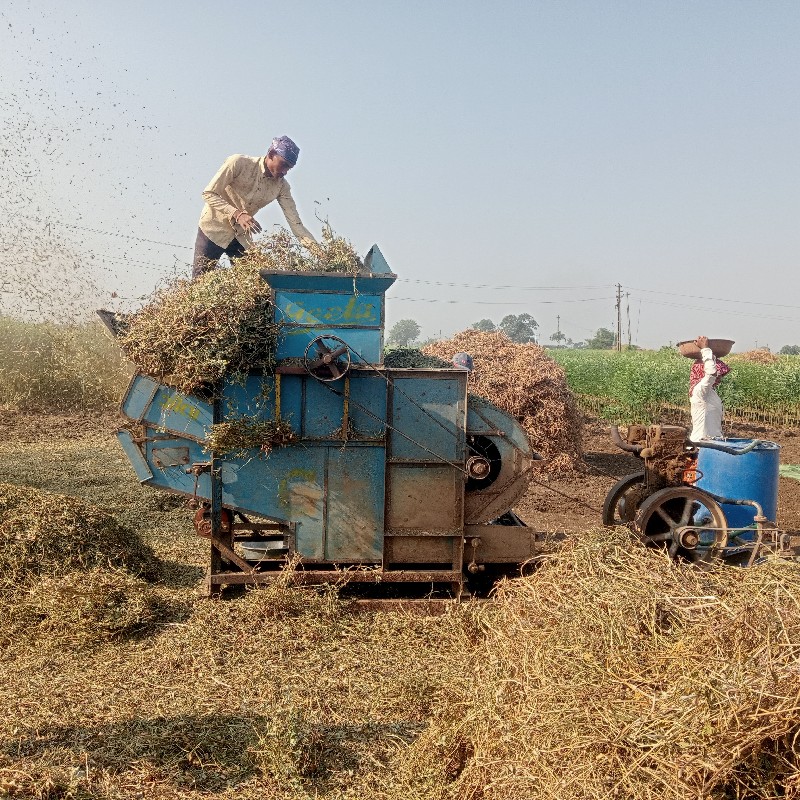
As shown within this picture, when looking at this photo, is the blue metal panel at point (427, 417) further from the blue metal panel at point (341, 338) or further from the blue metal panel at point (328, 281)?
the blue metal panel at point (328, 281)

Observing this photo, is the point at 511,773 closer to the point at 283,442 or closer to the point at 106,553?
the point at 283,442

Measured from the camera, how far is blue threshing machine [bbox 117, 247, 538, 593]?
6.52m

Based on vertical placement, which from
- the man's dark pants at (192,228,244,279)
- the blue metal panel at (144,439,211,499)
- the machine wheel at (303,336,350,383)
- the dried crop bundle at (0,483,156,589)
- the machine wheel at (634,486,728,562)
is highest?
the man's dark pants at (192,228,244,279)

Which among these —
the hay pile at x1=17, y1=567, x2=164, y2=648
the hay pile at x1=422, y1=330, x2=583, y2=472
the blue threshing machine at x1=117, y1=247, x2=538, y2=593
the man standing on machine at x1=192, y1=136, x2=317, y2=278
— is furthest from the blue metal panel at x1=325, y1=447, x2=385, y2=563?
the hay pile at x1=422, y1=330, x2=583, y2=472

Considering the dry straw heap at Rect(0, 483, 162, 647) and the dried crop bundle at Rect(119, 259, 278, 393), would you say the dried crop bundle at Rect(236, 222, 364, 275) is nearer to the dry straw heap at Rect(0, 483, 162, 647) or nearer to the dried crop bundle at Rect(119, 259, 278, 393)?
the dried crop bundle at Rect(119, 259, 278, 393)

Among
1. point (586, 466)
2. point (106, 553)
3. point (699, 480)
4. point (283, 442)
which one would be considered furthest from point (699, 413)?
point (106, 553)

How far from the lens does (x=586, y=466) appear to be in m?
14.7

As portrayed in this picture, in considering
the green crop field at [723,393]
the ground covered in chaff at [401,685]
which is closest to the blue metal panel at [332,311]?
the ground covered in chaff at [401,685]

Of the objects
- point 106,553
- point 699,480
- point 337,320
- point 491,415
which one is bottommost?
point 106,553

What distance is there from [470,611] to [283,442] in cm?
219

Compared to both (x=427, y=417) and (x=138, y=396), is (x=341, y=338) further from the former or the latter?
(x=138, y=396)

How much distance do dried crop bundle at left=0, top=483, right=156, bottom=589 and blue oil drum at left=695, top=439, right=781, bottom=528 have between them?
565 cm

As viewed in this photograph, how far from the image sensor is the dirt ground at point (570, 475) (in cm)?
1116

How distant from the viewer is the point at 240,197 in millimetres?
7992
